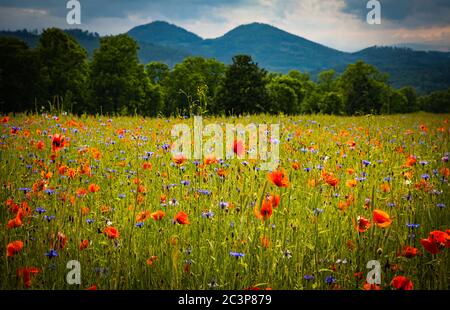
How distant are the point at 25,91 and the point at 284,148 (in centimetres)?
3261

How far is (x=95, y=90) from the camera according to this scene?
36719 mm

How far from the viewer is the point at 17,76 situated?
104 feet

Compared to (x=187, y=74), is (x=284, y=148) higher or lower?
lower

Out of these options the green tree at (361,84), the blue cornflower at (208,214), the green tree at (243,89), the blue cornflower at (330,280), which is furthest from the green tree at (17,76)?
the green tree at (361,84)

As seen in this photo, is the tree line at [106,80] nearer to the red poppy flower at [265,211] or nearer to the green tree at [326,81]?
the red poppy flower at [265,211]

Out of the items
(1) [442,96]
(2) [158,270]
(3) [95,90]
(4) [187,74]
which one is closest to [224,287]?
(2) [158,270]

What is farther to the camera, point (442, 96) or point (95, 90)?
point (442, 96)

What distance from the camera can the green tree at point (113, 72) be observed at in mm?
36469

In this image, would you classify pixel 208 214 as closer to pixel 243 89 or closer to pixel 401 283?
pixel 401 283

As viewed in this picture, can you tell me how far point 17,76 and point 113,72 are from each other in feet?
30.0

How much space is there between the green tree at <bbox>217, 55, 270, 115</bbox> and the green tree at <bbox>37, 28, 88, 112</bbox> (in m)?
14.6

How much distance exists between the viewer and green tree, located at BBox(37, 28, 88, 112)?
3406 centimetres
